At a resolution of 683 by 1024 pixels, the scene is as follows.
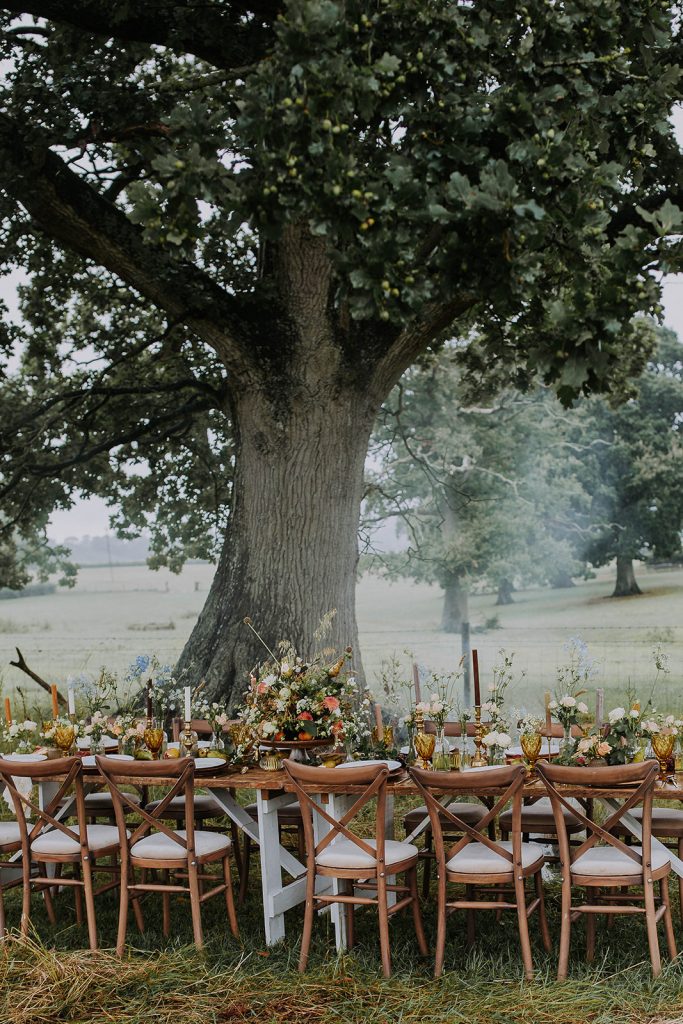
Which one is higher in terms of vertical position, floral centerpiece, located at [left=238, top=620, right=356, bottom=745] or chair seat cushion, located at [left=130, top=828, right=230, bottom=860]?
floral centerpiece, located at [left=238, top=620, right=356, bottom=745]

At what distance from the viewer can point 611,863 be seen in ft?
17.0

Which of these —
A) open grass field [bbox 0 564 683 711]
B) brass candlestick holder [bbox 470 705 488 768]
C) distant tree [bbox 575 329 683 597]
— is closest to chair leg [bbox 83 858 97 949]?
brass candlestick holder [bbox 470 705 488 768]

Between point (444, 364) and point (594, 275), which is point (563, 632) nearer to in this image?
point (444, 364)

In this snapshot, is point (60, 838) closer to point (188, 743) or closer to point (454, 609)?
point (188, 743)

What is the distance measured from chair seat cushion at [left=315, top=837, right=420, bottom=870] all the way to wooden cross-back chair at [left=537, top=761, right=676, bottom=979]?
0.76 meters

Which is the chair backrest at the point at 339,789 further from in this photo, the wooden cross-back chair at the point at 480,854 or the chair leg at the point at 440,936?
the chair leg at the point at 440,936

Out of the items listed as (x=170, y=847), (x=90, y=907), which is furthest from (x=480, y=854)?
(x=90, y=907)

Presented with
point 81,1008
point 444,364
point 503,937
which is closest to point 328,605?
point 503,937

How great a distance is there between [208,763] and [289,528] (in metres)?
3.68

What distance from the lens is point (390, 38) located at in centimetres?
627

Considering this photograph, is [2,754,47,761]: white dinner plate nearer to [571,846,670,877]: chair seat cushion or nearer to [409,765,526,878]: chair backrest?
[409,765,526,878]: chair backrest

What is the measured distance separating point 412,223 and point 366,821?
4871 mm

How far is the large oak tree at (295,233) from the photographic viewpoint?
5.73 m

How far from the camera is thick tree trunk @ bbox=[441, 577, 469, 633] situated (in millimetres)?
20547
